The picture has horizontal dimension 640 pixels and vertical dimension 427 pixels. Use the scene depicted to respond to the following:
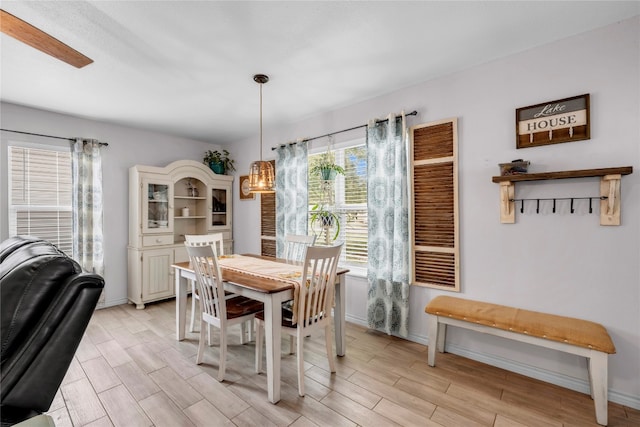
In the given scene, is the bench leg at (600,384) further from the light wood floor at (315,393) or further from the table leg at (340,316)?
the table leg at (340,316)

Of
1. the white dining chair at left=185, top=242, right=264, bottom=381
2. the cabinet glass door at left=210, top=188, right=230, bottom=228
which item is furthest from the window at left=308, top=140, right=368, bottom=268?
the cabinet glass door at left=210, top=188, right=230, bottom=228

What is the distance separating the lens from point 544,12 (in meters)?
1.88

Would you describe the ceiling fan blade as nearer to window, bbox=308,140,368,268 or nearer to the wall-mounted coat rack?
window, bbox=308,140,368,268

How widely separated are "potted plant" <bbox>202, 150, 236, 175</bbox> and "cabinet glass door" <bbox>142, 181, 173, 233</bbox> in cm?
84

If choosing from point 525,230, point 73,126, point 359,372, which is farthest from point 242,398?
point 73,126

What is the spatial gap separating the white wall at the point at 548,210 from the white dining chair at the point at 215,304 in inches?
65.1

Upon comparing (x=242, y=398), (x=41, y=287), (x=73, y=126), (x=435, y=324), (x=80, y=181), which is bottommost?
(x=242, y=398)

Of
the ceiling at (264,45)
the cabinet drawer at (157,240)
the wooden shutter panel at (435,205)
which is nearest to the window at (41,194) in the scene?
the ceiling at (264,45)

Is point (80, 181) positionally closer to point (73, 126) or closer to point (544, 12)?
point (73, 126)

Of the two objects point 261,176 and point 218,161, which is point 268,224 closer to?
point 218,161

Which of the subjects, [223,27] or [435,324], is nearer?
[223,27]

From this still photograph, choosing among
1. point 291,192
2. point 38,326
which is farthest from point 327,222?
point 38,326

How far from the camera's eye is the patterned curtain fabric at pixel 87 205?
3.69 metres

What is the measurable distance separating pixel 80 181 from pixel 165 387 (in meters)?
2.93
